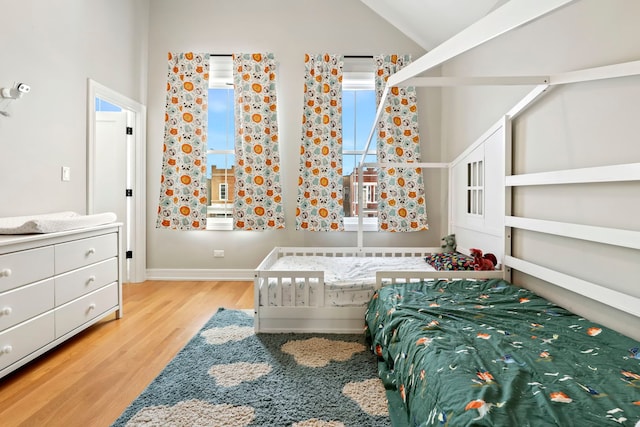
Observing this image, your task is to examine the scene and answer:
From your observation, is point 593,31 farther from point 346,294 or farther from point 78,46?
point 78,46

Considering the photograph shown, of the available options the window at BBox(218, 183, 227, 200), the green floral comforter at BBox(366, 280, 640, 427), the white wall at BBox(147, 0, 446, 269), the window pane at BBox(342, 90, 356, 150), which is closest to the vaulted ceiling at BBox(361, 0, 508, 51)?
the white wall at BBox(147, 0, 446, 269)

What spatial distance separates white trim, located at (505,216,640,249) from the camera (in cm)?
142

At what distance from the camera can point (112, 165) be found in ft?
12.9

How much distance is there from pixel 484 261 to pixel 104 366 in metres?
2.41

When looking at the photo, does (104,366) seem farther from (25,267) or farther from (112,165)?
(112,165)

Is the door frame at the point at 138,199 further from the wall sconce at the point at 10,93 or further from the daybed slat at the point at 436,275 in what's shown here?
the daybed slat at the point at 436,275

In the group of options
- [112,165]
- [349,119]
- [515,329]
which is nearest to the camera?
[515,329]

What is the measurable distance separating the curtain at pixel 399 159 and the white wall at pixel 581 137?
1374 mm

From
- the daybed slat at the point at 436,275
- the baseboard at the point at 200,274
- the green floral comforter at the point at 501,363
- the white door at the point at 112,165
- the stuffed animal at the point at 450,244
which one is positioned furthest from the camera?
the baseboard at the point at 200,274

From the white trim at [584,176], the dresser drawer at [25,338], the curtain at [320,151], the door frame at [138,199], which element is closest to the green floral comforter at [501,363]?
the white trim at [584,176]

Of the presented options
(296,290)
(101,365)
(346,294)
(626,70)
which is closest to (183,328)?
(101,365)

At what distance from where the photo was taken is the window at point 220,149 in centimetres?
419

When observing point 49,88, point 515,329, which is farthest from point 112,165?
point 515,329

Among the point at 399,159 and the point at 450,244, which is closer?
the point at 450,244
